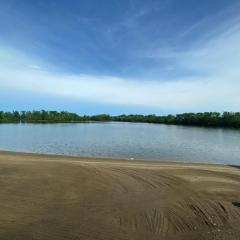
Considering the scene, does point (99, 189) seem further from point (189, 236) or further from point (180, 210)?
point (189, 236)

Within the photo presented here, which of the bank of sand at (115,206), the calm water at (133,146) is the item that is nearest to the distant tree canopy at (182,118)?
the calm water at (133,146)

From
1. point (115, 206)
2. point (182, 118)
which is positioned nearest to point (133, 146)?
point (115, 206)

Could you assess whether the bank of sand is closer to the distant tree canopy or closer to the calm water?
the calm water

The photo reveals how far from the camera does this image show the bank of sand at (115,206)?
26.2 ft

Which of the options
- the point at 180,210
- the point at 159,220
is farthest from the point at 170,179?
the point at 159,220

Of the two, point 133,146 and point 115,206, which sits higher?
point 115,206

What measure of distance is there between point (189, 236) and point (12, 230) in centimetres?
391

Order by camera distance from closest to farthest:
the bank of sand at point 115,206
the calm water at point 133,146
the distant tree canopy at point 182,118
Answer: the bank of sand at point 115,206
the calm water at point 133,146
the distant tree canopy at point 182,118

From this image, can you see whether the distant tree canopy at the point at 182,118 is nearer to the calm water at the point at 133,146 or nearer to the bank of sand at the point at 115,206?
the calm water at the point at 133,146

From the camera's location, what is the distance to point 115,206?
10.0 m

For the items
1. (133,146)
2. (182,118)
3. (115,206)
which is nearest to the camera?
(115,206)

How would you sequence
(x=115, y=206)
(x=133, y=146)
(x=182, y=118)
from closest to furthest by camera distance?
(x=115, y=206)
(x=133, y=146)
(x=182, y=118)

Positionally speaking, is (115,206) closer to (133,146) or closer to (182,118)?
(133,146)

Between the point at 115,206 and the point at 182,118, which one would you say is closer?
the point at 115,206
